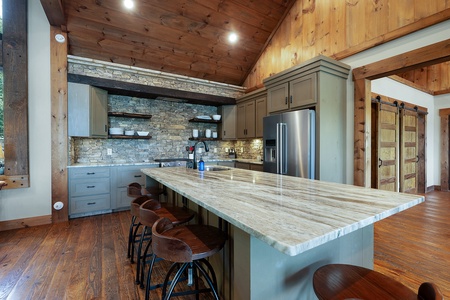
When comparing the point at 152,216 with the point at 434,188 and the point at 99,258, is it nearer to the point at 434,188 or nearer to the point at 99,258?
the point at 99,258

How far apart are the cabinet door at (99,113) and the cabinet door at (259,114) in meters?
3.12

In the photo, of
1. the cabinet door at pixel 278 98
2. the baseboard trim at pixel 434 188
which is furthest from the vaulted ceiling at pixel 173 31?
the baseboard trim at pixel 434 188

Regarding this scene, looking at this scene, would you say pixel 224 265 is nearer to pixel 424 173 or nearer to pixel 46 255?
pixel 46 255

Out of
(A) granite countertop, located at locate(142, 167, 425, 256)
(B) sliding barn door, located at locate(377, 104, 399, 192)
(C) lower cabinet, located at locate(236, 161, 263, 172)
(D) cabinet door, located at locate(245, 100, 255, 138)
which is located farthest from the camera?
(D) cabinet door, located at locate(245, 100, 255, 138)

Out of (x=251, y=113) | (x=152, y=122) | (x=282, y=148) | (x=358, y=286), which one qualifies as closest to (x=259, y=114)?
(x=251, y=113)

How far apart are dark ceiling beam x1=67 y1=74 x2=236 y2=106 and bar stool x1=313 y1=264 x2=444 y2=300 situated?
13.7 ft

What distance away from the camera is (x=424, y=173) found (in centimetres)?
570

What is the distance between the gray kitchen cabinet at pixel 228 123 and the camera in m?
5.49

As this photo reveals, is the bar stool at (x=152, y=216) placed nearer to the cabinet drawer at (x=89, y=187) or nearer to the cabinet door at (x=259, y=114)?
the cabinet drawer at (x=89, y=187)

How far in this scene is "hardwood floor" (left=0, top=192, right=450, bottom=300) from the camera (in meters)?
1.89

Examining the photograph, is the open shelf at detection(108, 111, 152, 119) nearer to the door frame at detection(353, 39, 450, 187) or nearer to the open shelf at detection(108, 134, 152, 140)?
the open shelf at detection(108, 134, 152, 140)

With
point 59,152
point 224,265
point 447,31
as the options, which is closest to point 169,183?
point 224,265

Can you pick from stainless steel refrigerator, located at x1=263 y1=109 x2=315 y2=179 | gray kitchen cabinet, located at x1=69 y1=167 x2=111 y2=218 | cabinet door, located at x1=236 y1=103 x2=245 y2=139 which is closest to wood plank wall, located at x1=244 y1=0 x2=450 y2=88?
cabinet door, located at x1=236 y1=103 x2=245 y2=139

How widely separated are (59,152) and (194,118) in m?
2.67
